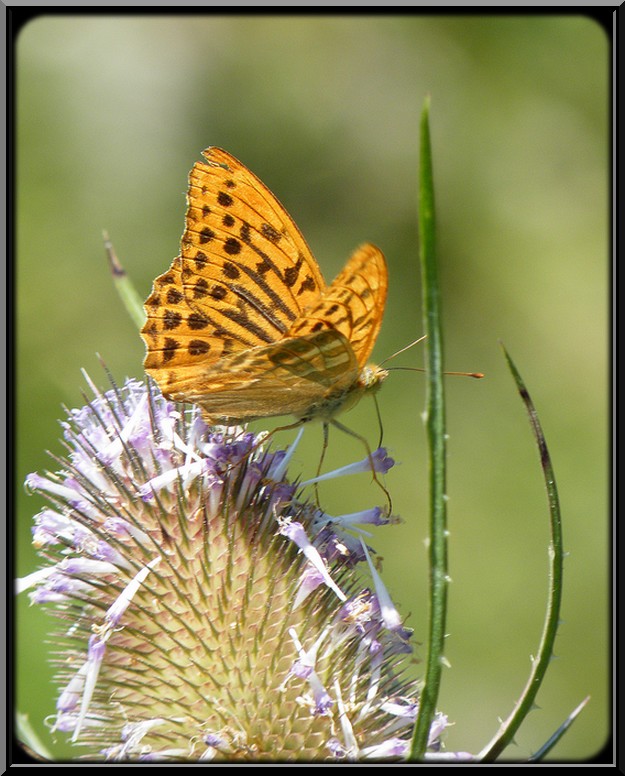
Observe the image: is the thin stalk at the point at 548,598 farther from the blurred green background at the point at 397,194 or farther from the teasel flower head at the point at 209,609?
the blurred green background at the point at 397,194

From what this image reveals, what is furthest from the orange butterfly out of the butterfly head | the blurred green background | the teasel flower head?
the blurred green background

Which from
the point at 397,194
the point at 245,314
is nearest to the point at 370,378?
the point at 245,314

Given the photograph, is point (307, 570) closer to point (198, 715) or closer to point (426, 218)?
point (198, 715)

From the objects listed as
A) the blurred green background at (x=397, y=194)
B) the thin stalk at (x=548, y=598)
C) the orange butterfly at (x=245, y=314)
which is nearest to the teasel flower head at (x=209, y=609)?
the orange butterfly at (x=245, y=314)

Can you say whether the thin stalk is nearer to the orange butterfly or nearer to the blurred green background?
the orange butterfly

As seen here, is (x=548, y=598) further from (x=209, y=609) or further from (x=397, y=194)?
(x=397, y=194)

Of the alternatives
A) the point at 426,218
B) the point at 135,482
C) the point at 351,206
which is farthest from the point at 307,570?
the point at 351,206
